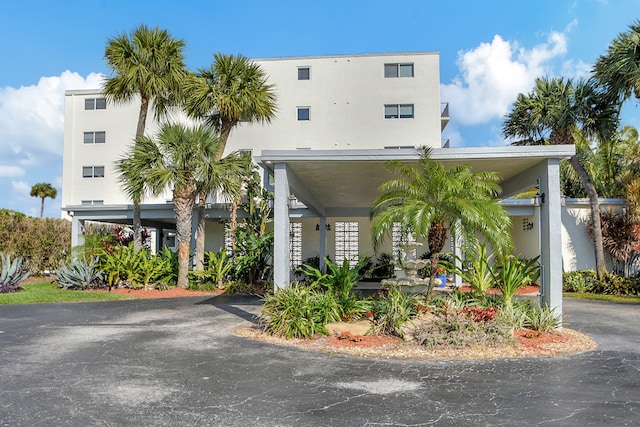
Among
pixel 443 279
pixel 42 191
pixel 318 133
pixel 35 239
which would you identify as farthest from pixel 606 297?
pixel 42 191

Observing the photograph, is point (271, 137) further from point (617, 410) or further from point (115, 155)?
point (617, 410)

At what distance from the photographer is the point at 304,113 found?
25.0 m

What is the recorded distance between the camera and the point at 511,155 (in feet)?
29.7

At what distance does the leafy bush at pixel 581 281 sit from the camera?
57.4ft

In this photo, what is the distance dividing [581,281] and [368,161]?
12439 mm

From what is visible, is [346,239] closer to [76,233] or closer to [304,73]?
[304,73]

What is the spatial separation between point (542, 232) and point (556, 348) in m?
2.66

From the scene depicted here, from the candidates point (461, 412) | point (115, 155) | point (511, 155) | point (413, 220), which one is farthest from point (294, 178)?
point (115, 155)

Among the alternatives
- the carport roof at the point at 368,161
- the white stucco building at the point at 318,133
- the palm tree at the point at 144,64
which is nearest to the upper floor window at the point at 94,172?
the white stucco building at the point at 318,133

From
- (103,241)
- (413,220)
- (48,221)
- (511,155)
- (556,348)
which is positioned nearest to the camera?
(556,348)

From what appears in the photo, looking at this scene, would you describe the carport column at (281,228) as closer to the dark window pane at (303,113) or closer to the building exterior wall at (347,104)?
the building exterior wall at (347,104)

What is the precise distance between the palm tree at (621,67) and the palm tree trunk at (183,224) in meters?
15.4

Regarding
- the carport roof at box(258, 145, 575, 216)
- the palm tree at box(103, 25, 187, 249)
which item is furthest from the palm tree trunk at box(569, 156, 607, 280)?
the palm tree at box(103, 25, 187, 249)

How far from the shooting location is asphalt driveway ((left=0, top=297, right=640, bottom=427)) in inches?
184
